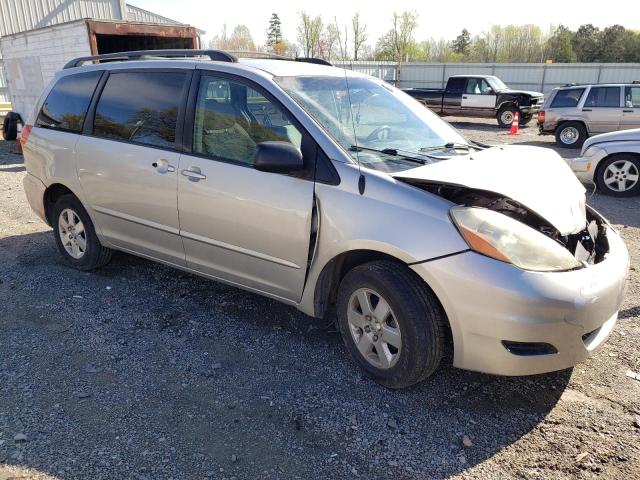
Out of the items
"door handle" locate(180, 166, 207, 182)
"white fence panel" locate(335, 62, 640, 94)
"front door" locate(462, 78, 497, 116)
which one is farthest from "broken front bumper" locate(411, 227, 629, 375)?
"white fence panel" locate(335, 62, 640, 94)

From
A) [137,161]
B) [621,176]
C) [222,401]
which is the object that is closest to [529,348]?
[222,401]

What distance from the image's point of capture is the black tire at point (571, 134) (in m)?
14.2

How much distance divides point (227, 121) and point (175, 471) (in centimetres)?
228

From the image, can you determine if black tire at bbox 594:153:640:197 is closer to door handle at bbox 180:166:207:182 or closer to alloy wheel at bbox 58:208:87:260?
door handle at bbox 180:166:207:182

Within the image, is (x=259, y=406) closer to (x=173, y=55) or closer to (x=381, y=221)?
(x=381, y=221)

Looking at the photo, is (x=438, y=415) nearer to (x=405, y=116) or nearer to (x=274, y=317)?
(x=274, y=317)

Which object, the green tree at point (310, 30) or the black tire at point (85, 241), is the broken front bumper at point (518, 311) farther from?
the green tree at point (310, 30)

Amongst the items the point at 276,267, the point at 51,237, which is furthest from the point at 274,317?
the point at 51,237

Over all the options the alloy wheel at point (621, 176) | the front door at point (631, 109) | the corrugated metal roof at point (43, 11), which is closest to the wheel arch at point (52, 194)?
the alloy wheel at point (621, 176)

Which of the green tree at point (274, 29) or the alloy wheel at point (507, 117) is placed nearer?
the alloy wheel at point (507, 117)

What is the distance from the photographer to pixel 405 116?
391 cm

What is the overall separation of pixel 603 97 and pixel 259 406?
1420cm

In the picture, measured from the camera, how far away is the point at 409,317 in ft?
9.16

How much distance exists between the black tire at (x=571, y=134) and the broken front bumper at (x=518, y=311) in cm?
1313
